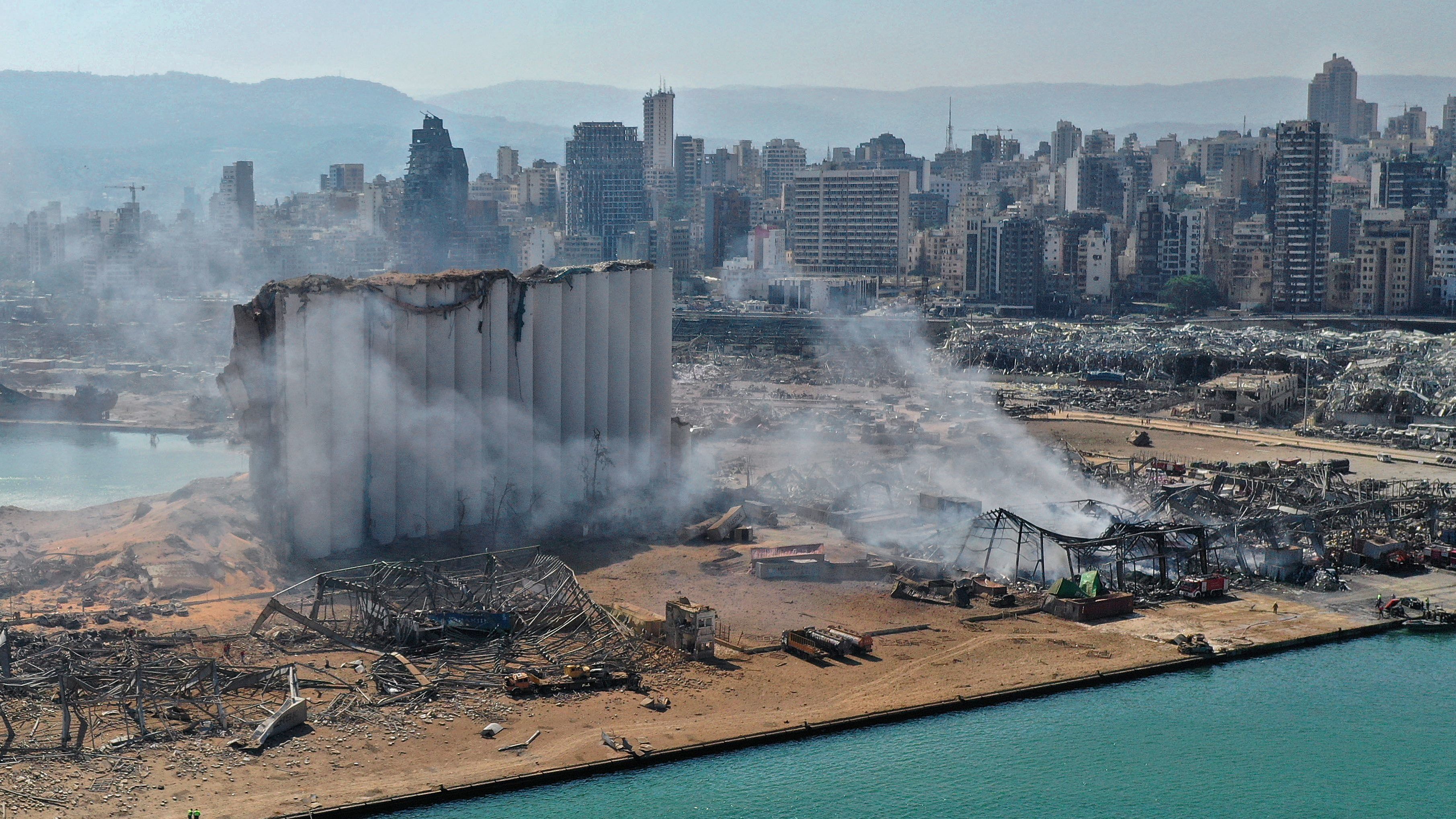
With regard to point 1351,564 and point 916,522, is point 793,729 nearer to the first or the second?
point 916,522

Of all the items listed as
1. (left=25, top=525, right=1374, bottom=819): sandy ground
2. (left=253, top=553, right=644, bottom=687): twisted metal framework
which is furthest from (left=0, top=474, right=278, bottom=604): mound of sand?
(left=253, top=553, right=644, bottom=687): twisted metal framework

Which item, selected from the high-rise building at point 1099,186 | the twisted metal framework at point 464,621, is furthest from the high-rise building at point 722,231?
the twisted metal framework at point 464,621

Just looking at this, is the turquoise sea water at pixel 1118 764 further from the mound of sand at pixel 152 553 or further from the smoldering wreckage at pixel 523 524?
the mound of sand at pixel 152 553

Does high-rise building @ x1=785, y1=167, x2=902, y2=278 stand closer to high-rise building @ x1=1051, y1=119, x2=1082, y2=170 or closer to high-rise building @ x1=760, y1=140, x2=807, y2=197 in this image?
high-rise building @ x1=760, y1=140, x2=807, y2=197

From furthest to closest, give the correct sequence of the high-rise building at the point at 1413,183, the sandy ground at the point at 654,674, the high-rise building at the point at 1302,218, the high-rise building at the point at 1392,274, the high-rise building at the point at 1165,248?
the high-rise building at the point at 1413,183
the high-rise building at the point at 1165,248
the high-rise building at the point at 1392,274
the high-rise building at the point at 1302,218
the sandy ground at the point at 654,674

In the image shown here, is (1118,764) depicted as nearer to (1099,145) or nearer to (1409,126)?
(1099,145)
